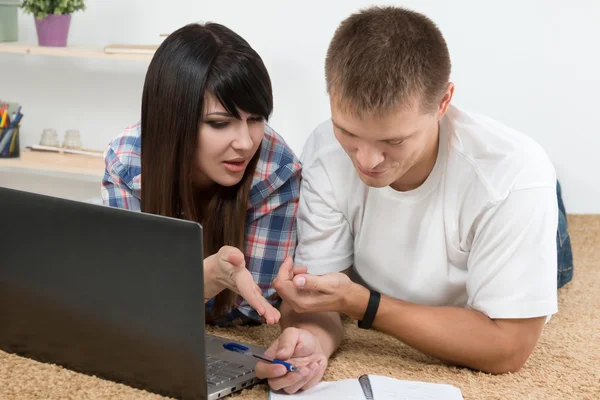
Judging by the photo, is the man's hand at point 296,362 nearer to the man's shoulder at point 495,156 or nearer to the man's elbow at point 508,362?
the man's elbow at point 508,362

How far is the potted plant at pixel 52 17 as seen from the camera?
9.01 ft

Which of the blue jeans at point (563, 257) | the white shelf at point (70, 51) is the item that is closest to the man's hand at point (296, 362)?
the blue jeans at point (563, 257)

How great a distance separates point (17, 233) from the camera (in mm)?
A: 1086

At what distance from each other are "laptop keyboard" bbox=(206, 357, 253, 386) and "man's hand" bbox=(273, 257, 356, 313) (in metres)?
0.15

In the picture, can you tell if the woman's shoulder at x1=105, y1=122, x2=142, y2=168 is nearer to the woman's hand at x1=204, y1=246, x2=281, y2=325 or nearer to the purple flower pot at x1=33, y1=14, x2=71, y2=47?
the woman's hand at x1=204, y1=246, x2=281, y2=325

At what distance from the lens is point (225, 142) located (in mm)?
1415

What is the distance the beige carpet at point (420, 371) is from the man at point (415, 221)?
0.04 m

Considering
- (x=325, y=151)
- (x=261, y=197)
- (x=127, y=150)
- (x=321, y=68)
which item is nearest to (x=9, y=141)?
(x=321, y=68)

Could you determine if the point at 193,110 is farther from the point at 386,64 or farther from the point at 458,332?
the point at 458,332

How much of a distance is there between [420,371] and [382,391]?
154mm

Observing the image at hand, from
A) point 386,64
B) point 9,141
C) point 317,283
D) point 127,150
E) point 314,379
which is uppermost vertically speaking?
point 386,64

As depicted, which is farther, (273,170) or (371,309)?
(273,170)

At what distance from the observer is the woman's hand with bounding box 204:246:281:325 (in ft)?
3.81

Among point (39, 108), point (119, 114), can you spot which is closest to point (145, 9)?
point (119, 114)
